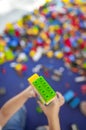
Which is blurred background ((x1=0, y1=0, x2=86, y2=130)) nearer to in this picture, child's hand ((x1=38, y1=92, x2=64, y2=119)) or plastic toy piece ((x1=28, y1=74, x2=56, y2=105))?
child's hand ((x1=38, y1=92, x2=64, y2=119))

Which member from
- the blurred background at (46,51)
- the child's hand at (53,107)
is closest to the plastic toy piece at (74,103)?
the blurred background at (46,51)

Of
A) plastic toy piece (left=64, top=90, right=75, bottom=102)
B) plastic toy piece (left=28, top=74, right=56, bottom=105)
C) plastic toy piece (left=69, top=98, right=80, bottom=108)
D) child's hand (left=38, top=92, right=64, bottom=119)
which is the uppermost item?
plastic toy piece (left=28, top=74, right=56, bottom=105)

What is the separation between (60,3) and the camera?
2.10 metres

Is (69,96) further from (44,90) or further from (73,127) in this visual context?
(44,90)

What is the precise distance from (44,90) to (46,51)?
0.87m

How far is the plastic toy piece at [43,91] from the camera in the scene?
2.73 feet

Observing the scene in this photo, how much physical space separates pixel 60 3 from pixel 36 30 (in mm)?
415

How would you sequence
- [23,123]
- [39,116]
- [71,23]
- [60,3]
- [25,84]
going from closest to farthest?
[23,123]
[39,116]
[25,84]
[71,23]
[60,3]

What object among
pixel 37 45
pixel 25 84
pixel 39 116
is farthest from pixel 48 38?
pixel 39 116

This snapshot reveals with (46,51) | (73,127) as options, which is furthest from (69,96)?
(46,51)

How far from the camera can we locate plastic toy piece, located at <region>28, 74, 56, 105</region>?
2.73ft

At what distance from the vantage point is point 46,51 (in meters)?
1.70

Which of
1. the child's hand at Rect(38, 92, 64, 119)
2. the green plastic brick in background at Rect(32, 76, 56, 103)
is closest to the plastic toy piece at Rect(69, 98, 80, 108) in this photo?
the child's hand at Rect(38, 92, 64, 119)

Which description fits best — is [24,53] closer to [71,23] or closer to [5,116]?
[71,23]
